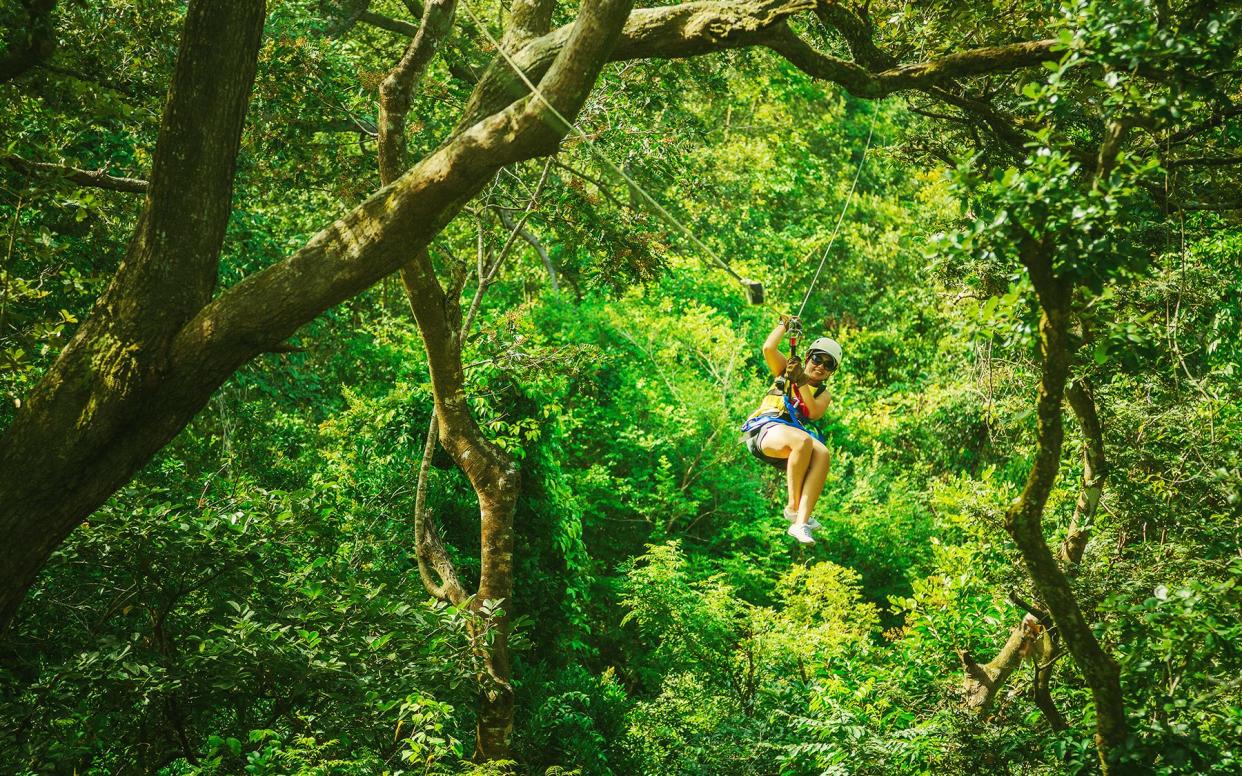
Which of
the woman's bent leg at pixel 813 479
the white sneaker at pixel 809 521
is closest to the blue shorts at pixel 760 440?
the woman's bent leg at pixel 813 479

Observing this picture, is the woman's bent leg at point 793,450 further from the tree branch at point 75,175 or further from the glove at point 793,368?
the tree branch at point 75,175

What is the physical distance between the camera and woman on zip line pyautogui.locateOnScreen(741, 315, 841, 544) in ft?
19.3

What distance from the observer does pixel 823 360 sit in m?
5.90

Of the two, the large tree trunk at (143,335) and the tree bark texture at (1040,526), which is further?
the large tree trunk at (143,335)

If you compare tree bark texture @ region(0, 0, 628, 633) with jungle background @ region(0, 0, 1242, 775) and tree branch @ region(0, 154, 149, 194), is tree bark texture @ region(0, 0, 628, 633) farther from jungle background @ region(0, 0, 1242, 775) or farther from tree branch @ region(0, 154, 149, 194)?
tree branch @ region(0, 154, 149, 194)

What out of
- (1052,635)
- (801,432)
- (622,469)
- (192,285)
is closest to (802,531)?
(801,432)

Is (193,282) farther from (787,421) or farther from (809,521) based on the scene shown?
(809,521)

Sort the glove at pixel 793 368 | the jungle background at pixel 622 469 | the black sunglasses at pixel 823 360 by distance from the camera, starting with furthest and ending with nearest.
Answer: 1. the black sunglasses at pixel 823 360
2. the glove at pixel 793 368
3. the jungle background at pixel 622 469

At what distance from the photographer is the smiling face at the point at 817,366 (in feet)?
19.2

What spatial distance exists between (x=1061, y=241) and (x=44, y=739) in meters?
4.16

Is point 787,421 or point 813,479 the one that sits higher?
point 787,421

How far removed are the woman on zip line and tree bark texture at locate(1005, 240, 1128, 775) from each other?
2231 mm

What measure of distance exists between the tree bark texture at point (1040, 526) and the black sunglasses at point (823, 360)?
2266mm

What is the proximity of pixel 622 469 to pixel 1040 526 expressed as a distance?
11.0 metres
